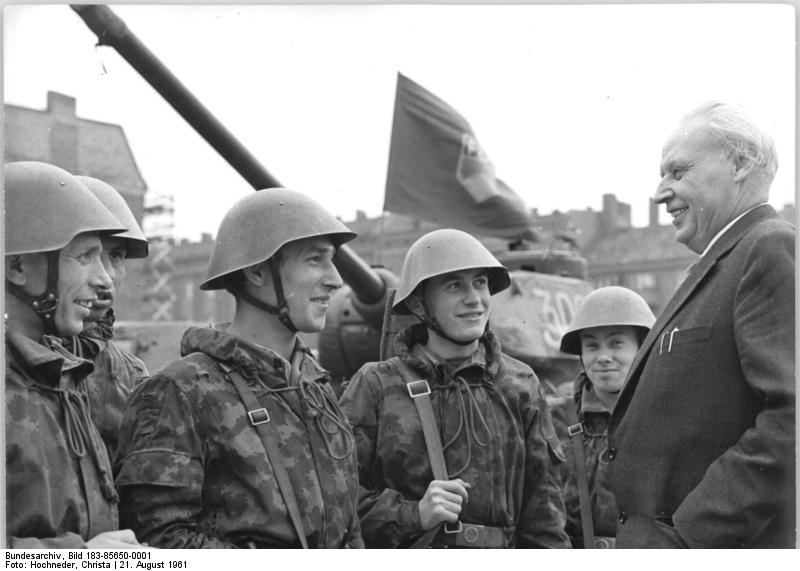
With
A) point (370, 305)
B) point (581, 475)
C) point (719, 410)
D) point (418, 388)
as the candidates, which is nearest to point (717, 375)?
point (719, 410)

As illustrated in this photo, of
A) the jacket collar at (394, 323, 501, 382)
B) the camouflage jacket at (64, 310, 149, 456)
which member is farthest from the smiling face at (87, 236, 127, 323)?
the jacket collar at (394, 323, 501, 382)

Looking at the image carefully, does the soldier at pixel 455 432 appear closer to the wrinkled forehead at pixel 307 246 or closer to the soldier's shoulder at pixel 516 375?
the soldier's shoulder at pixel 516 375

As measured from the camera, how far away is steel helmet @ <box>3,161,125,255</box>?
3764 millimetres

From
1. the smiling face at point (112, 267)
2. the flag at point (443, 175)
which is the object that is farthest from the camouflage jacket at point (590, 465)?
the flag at point (443, 175)

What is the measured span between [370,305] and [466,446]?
15.0 feet

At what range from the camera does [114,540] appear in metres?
3.54

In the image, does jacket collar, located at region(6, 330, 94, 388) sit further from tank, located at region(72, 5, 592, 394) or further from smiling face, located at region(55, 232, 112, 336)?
tank, located at region(72, 5, 592, 394)

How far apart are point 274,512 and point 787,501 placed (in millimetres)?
1586

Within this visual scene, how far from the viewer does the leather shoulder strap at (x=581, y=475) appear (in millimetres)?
5309

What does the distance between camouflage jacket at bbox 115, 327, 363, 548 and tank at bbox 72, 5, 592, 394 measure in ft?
8.69

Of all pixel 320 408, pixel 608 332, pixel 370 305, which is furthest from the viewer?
pixel 370 305

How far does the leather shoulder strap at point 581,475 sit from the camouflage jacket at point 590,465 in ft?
0.06

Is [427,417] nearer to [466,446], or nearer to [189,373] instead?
[466,446]

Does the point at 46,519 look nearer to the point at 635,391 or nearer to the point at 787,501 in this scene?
the point at 635,391
